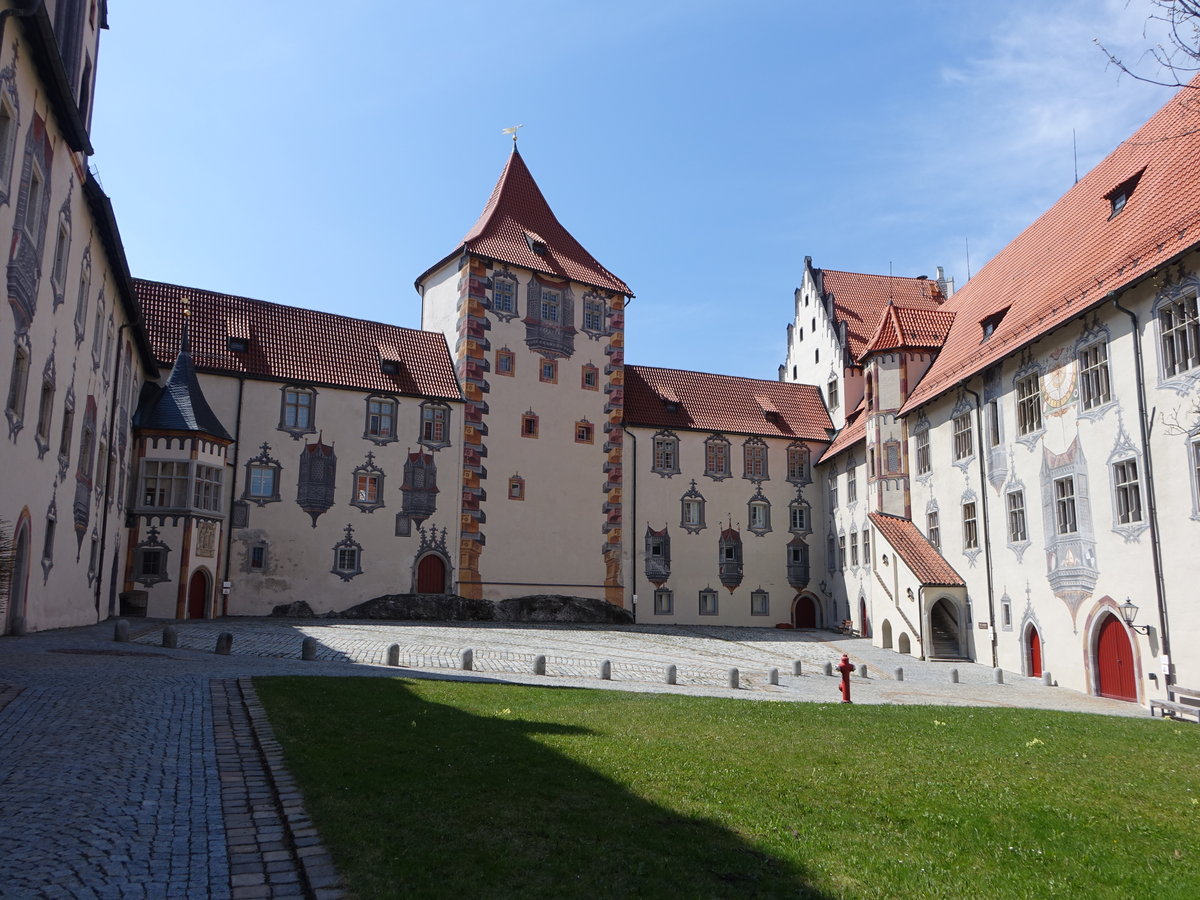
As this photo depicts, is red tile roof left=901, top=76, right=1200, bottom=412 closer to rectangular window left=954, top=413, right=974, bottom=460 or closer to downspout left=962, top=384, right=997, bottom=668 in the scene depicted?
rectangular window left=954, top=413, right=974, bottom=460

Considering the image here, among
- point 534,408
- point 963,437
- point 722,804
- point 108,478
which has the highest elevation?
point 534,408

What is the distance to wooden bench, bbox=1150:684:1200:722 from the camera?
18812mm

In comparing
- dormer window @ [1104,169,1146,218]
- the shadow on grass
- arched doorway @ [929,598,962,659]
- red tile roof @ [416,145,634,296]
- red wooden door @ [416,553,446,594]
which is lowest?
the shadow on grass

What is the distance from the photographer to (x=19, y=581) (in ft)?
65.6

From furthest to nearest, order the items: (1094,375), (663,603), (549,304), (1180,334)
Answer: (549,304) < (663,603) < (1094,375) < (1180,334)

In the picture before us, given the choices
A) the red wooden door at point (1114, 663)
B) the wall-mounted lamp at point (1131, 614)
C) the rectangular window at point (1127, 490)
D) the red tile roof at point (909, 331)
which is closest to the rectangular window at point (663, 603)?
the red tile roof at point (909, 331)

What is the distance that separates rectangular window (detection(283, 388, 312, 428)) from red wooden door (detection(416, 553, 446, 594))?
288 inches

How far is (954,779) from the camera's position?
984cm

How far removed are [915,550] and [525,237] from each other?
75.0 ft

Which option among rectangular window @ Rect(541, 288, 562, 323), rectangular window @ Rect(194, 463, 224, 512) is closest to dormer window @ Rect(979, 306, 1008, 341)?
rectangular window @ Rect(541, 288, 562, 323)

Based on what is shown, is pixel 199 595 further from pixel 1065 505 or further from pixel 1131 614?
pixel 1131 614

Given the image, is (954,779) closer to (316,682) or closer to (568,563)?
(316,682)

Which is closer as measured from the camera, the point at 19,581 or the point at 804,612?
the point at 19,581

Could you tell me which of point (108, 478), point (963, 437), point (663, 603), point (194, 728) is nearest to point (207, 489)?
point (108, 478)
